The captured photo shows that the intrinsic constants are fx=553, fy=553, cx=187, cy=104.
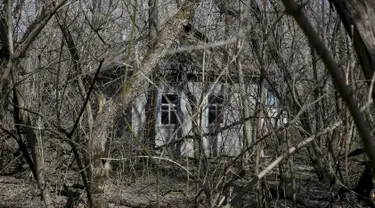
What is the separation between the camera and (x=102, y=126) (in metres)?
5.00

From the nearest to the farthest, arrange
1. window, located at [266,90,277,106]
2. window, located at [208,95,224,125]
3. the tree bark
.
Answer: the tree bark
window, located at [266,90,277,106]
window, located at [208,95,224,125]

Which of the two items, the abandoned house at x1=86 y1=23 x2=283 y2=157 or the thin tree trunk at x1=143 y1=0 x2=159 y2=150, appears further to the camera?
the thin tree trunk at x1=143 y1=0 x2=159 y2=150

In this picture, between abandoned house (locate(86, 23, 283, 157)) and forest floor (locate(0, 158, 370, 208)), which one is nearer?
abandoned house (locate(86, 23, 283, 157))

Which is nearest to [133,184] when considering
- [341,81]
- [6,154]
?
[6,154]

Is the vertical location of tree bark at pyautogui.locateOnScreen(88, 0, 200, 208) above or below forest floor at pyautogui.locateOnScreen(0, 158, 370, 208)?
above

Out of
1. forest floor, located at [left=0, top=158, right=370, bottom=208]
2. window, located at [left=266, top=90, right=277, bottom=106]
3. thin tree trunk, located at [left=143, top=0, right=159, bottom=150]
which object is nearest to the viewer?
window, located at [left=266, top=90, right=277, bottom=106]

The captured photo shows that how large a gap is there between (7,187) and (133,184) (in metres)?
3.77

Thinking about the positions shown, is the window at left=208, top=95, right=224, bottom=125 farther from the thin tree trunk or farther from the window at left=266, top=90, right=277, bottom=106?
the thin tree trunk

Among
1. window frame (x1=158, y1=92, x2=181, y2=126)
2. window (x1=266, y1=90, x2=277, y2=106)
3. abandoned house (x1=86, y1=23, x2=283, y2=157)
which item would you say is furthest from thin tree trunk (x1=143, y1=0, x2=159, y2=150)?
window (x1=266, y1=90, x2=277, y2=106)

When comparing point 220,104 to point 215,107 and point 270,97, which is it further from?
point 270,97

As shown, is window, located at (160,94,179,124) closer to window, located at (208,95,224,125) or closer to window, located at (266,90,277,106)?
window, located at (208,95,224,125)

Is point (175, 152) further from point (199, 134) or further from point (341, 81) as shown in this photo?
point (341, 81)

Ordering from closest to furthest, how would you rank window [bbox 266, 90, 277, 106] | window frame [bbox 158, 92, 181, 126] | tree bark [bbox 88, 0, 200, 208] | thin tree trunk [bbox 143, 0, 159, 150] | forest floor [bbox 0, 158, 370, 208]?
window frame [bbox 158, 92, 181, 126] < tree bark [bbox 88, 0, 200, 208] < window [bbox 266, 90, 277, 106] < thin tree trunk [bbox 143, 0, 159, 150] < forest floor [bbox 0, 158, 370, 208]

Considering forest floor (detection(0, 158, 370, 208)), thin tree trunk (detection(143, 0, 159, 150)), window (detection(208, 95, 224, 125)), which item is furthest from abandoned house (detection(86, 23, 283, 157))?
forest floor (detection(0, 158, 370, 208))
